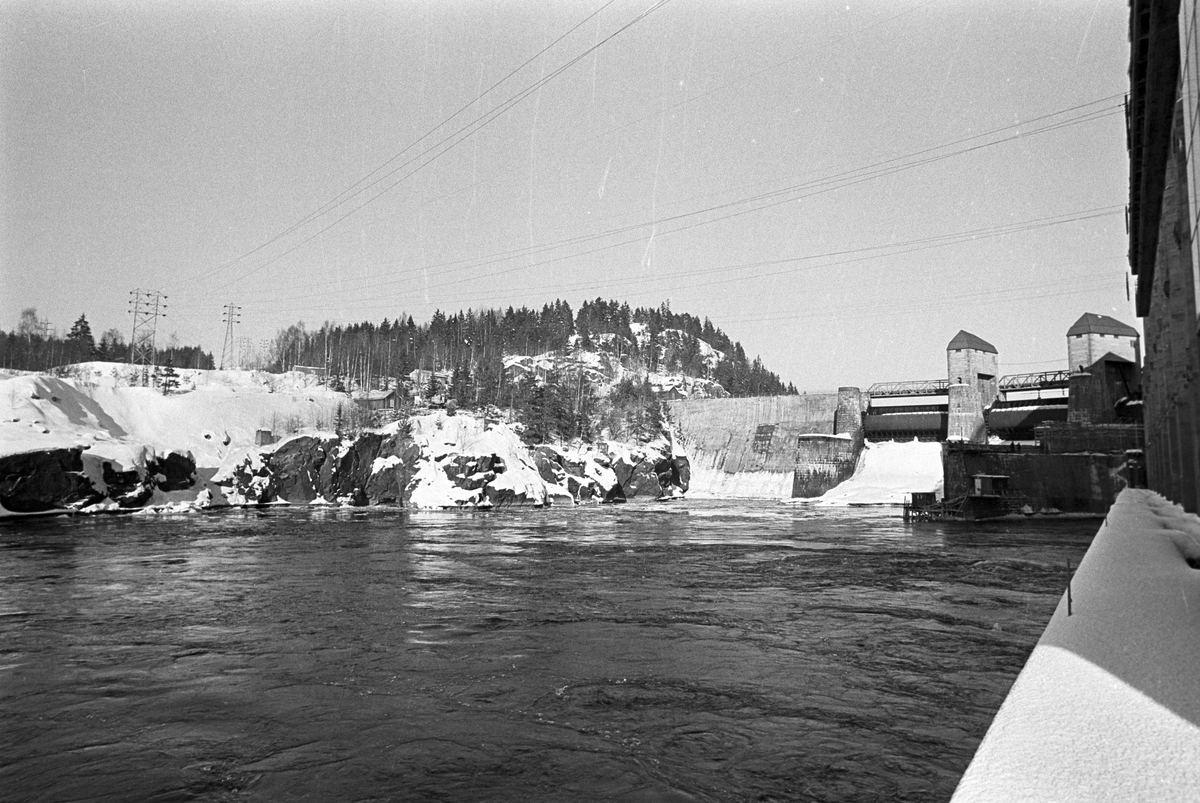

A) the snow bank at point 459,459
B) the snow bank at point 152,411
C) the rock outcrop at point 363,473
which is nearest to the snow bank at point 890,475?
the snow bank at point 459,459

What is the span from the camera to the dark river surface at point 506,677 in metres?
5.61

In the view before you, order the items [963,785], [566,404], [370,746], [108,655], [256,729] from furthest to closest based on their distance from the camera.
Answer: [566,404], [108,655], [256,729], [370,746], [963,785]

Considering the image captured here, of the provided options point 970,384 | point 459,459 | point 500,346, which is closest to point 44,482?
point 459,459

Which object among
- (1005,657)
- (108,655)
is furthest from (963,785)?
(108,655)

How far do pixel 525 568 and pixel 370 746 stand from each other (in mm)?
12356

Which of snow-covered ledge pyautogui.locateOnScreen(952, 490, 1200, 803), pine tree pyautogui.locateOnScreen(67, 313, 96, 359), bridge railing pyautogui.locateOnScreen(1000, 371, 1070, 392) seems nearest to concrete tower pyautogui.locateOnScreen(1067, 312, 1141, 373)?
bridge railing pyautogui.locateOnScreen(1000, 371, 1070, 392)

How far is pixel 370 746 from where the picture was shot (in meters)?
6.23

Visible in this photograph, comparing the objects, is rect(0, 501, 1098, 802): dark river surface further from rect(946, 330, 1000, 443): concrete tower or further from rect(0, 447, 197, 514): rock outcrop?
rect(946, 330, 1000, 443): concrete tower

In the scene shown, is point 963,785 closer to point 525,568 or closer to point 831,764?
point 831,764

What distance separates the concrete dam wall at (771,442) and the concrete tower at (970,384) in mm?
8046

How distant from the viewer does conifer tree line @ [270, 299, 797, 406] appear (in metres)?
122

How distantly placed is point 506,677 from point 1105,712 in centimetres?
601

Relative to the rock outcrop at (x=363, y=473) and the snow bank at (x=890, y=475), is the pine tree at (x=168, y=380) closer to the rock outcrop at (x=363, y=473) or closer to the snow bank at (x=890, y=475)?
the rock outcrop at (x=363, y=473)

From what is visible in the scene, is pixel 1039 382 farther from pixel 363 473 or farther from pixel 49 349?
pixel 49 349
